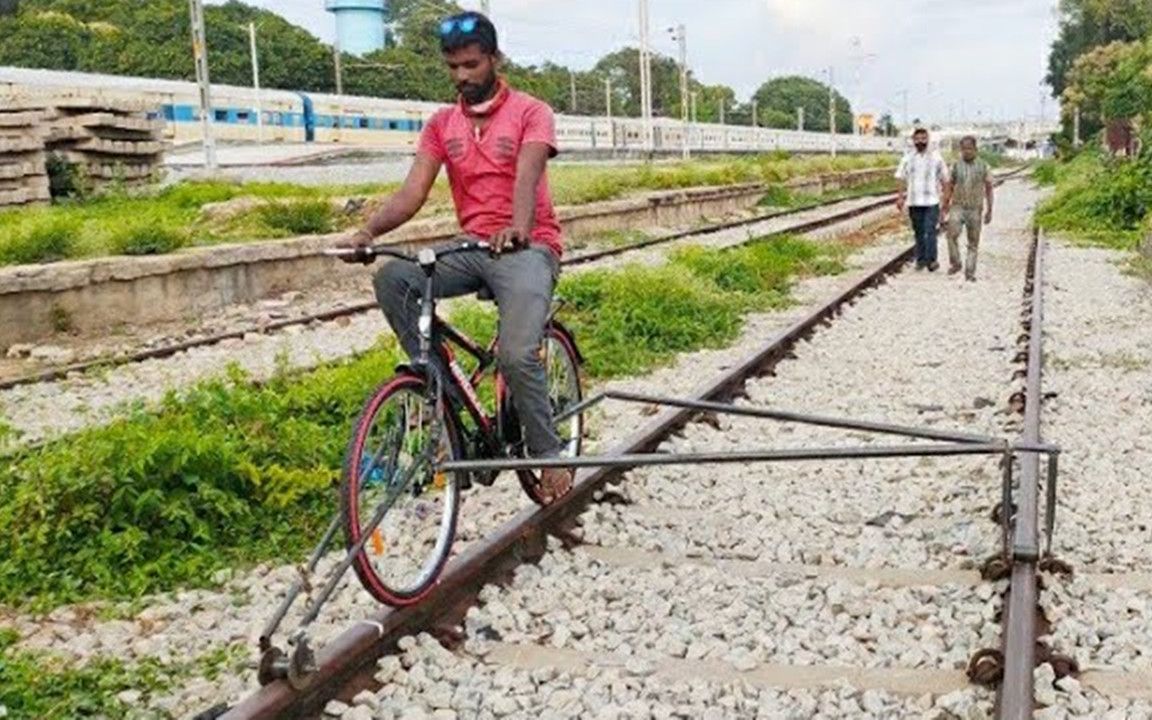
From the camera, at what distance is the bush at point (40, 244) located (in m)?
11.8

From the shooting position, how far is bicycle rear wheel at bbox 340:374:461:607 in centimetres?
397

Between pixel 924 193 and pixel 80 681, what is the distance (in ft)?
45.0

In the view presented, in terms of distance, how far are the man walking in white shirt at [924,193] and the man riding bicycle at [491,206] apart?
39.5 feet

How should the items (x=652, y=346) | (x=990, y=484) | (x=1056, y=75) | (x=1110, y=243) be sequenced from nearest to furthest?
(x=990, y=484)
(x=652, y=346)
(x=1110, y=243)
(x=1056, y=75)

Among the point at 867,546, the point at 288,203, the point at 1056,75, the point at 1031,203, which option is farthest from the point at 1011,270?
the point at 1056,75

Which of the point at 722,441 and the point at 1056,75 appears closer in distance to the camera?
the point at 722,441

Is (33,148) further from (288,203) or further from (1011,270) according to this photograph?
(1011,270)

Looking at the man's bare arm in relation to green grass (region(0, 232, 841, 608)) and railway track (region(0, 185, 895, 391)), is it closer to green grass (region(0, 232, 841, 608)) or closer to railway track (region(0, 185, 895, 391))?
green grass (region(0, 232, 841, 608))

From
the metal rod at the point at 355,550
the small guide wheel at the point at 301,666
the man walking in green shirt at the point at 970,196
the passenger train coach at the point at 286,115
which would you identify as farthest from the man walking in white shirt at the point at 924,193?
the small guide wheel at the point at 301,666

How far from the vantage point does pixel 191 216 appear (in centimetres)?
1769

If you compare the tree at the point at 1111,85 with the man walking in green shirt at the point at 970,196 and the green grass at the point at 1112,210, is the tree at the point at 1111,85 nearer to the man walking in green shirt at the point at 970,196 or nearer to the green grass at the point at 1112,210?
the green grass at the point at 1112,210

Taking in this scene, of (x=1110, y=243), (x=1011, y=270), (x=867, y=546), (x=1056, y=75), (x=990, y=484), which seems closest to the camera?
(x=867, y=546)

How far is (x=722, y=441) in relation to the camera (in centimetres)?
672

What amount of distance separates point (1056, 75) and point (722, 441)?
10932cm
